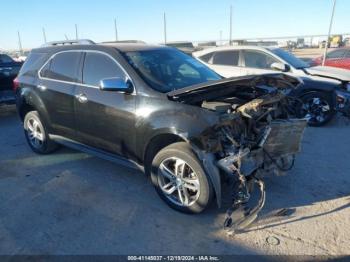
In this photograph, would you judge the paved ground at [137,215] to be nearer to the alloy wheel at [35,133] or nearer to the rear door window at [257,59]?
the alloy wheel at [35,133]

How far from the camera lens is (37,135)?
5.77 meters

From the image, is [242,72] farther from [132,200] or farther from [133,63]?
[132,200]

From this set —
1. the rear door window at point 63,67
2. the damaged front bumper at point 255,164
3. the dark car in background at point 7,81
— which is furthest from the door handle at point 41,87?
the dark car in background at point 7,81

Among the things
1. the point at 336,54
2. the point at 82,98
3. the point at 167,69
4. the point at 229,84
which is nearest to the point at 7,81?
the point at 82,98

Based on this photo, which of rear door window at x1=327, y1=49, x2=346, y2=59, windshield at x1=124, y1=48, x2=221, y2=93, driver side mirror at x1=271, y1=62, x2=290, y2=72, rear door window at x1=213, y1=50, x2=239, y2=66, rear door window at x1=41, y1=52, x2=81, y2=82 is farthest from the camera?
rear door window at x1=327, y1=49, x2=346, y2=59

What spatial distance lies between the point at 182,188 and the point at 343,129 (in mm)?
5023

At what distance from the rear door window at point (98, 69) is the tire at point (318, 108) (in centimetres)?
472

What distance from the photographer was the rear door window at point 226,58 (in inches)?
354

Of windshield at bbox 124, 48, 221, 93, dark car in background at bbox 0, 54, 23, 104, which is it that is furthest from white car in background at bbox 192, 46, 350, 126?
dark car in background at bbox 0, 54, 23, 104

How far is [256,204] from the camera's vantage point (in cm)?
386

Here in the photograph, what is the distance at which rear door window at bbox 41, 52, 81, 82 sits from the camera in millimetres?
4793

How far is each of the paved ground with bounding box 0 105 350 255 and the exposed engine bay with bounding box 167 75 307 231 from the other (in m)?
0.33

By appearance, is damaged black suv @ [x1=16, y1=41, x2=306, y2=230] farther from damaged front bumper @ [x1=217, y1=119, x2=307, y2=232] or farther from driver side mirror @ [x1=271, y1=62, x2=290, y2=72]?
driver side mirror @ [x1=271, y1=62, x2=290, y2=72]

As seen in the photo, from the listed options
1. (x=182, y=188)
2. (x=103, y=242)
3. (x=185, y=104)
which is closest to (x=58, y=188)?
(x=103, y=242)
